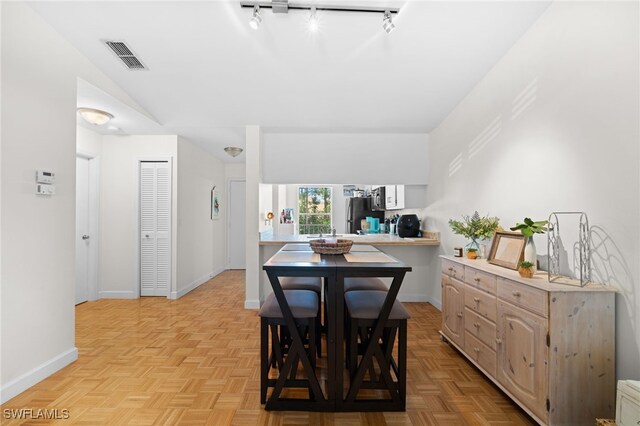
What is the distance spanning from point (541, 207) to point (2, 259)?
3638mm

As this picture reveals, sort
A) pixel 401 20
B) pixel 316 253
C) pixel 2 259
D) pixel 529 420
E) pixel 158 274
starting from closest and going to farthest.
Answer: pixel 529 420 → pixel 2 259 → pixel 401 20 → pixel 316 253 → pixel 158 274

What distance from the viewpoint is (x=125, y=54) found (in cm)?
260

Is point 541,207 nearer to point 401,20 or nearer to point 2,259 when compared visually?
point 401,20

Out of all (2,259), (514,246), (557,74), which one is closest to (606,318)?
(514,246)

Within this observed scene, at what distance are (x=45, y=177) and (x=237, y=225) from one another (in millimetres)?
4468

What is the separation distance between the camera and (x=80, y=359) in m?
2.56

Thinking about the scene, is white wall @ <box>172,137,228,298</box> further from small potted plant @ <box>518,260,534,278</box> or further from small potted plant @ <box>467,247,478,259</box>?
small potted plant @ <box>518,260,534,278</box>

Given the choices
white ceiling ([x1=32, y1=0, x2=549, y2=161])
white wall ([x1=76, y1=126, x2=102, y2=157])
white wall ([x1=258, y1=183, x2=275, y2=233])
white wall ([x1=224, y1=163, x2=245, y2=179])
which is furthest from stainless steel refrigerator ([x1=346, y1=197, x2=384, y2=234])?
white wall ([x1=76, y1=126, x2=102, y2=157])

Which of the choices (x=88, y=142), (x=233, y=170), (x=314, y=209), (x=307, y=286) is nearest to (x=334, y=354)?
(x=307, y=286)

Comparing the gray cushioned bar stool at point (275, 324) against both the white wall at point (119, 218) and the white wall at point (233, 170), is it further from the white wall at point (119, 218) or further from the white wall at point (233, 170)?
the white wall at point (233, 170)

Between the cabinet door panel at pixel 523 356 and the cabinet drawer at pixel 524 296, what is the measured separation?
0.12 feet

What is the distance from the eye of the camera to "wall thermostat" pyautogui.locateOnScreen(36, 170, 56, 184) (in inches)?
86.4

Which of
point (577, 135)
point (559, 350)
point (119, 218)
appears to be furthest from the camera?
point (119, 218)

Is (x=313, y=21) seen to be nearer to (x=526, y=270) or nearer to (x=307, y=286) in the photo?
(x=307, y=286)
